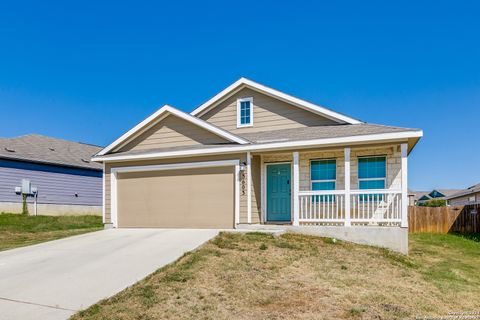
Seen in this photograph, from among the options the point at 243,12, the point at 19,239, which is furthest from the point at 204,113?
the point at 19,239

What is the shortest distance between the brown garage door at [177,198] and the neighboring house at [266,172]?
3 cm

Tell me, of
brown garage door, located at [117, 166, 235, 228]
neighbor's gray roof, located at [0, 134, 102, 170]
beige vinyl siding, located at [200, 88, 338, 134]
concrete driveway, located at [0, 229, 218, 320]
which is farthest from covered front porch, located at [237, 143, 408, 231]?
neighbor's gray roof, located at [0, 134, 102, 170]

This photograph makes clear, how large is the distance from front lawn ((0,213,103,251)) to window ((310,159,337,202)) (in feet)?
26.8

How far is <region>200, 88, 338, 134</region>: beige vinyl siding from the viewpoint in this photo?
1396cm

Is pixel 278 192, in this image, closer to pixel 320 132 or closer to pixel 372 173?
pixel 320 132

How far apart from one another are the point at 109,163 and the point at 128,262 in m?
6.73

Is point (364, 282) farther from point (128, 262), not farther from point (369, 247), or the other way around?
point (128, 262)

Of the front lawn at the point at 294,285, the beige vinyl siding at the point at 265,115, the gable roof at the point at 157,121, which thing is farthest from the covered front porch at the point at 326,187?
the beige vinyl siding at the point at 265,115

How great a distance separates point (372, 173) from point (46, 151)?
1915 centimetres

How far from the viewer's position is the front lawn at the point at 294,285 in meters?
5.13

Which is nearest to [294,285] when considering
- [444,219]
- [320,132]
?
[320,132]

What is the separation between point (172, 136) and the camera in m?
13.4

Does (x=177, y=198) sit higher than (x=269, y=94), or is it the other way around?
(x=269, y=94)

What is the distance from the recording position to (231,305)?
5324mm
